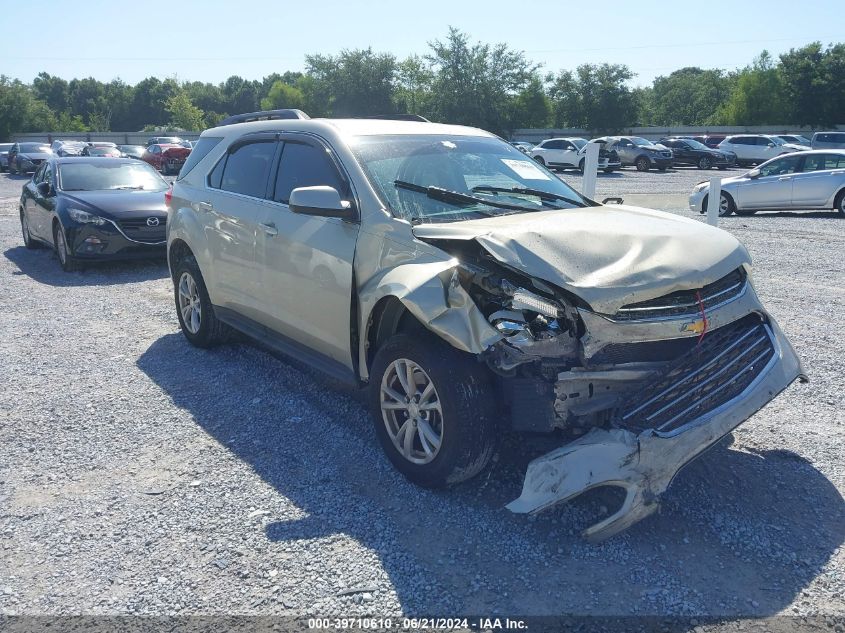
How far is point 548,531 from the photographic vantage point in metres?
3.67

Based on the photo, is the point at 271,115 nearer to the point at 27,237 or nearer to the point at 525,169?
Result: the point at 525,169

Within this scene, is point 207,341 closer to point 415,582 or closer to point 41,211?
point 415,582

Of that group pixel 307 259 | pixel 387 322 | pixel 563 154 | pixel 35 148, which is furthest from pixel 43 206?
pixel 563 154

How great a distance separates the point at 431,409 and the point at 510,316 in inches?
25.8

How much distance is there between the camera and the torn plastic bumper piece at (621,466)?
131 inches

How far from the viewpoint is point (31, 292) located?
949cm

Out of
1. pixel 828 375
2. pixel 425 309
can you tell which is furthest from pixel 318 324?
pixel 828 375

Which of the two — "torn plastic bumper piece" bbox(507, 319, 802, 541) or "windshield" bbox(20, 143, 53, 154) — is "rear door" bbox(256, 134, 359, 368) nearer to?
"torn plastic bumper piece" bbox(507, 319, 802, 541)

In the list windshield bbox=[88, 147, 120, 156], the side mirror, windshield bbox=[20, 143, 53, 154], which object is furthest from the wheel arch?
windshield bbox=[20, 143, 53, 154]

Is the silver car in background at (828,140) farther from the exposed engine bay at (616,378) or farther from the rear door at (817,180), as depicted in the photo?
the exposed engine bay at (616,378)

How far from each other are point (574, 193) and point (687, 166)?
125 ft

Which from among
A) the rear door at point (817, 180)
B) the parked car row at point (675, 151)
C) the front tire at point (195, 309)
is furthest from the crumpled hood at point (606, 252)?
the parked car row at point (675, 151)

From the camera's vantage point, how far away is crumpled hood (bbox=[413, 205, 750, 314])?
3539 millimetres

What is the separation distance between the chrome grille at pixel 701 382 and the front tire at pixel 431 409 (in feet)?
2.21
